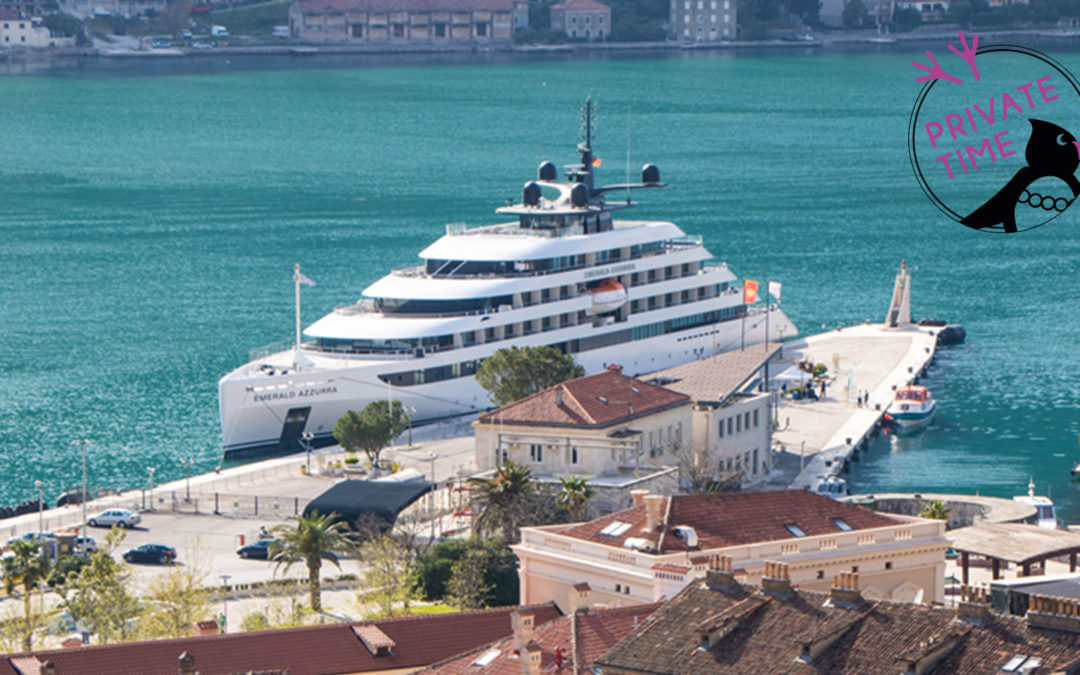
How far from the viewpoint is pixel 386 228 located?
526 ft

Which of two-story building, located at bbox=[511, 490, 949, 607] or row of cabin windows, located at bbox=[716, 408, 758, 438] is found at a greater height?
two-story building, located at bbox=[511, 490, 949, 607]

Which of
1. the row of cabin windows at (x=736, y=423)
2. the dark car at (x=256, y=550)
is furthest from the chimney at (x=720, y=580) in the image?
the row of cabin windows at (x=736, y=423)

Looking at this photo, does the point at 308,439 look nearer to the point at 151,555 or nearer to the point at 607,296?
the point at 607,296

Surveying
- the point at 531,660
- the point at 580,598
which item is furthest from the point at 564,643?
the point at 580,598

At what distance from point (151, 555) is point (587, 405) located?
1435 cm

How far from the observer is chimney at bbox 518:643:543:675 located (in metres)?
35.6

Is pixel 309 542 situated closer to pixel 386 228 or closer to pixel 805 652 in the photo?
pixel 805 652

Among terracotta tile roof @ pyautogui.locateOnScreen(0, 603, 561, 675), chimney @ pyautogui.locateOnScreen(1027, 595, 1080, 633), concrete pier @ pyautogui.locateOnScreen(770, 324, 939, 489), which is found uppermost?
chimney @ pyautogui.locateOnScreen(1027, 595, 1080, 633)

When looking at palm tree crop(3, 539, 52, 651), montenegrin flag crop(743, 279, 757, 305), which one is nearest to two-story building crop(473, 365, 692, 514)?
palm tree crop(3, 539, 52, 651)

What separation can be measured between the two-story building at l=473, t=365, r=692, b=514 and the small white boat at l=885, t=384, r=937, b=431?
20407mm

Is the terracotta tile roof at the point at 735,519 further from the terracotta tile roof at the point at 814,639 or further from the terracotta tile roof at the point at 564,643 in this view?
the terracotta tile roof at the point at 814,639

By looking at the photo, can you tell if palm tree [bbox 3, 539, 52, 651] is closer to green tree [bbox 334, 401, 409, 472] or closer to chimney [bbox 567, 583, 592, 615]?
chimney [bbox 567, 583, 592, 615]

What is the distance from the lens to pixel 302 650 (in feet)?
135

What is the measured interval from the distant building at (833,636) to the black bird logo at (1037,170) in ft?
19.2
